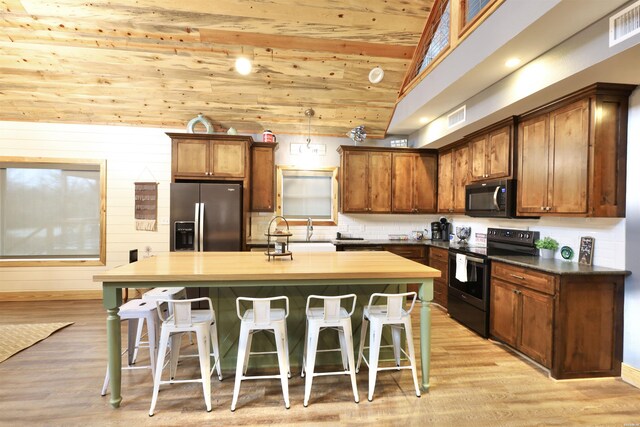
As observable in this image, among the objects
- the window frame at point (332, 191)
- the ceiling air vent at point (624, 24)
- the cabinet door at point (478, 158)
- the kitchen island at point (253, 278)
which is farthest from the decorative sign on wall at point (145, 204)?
the ceiling air vent at point (624, 24)

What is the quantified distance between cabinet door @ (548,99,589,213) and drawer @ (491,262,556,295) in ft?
2.11

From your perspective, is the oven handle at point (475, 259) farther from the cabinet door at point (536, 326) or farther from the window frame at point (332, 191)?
the window frame at point (332, 191)

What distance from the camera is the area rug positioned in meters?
2.97

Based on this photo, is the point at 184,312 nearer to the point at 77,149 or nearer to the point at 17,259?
the point at 77,149

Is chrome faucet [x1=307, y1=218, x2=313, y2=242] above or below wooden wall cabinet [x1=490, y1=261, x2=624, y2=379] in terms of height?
above

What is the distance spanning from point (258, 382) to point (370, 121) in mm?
4021

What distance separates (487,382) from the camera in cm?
248

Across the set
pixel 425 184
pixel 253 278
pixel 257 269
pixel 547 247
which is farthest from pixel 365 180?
pixel 253 278

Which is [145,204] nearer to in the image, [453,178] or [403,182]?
[403,182]

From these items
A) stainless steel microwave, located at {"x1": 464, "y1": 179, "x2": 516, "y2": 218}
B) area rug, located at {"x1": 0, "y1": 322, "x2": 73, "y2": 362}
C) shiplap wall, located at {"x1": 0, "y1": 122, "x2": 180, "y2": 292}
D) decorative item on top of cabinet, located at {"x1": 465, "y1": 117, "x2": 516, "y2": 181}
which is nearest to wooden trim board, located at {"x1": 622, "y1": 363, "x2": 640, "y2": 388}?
stainless steel microwave, located at {"x1": 464, "y1": 179, "x2": 516, "y2": 218}

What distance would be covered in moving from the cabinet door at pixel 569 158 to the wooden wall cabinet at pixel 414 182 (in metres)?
2.23

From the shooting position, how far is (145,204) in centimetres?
481

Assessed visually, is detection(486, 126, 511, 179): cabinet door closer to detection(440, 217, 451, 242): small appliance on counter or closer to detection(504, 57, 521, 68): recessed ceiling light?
detection(504, 57, 521, 68): recessed ceiling light

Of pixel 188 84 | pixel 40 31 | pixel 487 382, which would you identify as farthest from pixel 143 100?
pixel 487 382
